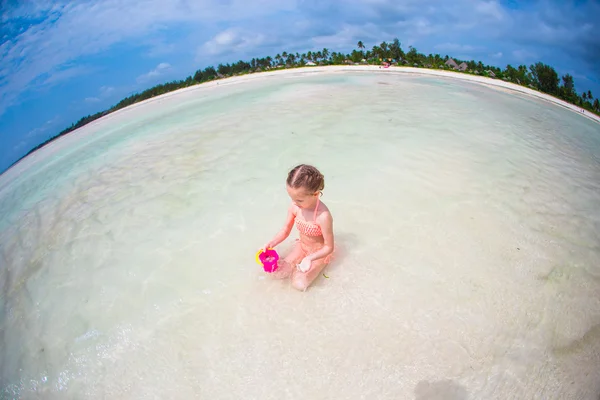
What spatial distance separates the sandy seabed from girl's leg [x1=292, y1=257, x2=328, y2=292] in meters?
0.12

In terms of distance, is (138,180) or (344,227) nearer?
(344,227)

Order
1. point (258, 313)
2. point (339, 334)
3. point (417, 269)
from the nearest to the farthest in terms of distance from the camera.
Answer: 1. point (339, 334)
2. point (258, 313)
3. point (417, 269)

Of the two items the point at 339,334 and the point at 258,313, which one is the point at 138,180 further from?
the point at 339,334

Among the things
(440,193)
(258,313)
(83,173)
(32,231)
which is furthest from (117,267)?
(83,173)

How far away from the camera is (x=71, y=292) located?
317 cm

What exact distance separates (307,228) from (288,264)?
15.0 inches

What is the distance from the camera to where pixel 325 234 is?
95.3 inches

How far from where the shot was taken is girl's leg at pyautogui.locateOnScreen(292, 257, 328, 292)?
2.56 metres

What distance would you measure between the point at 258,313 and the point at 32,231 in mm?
4228

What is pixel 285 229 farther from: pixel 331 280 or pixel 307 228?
pixel 331 280

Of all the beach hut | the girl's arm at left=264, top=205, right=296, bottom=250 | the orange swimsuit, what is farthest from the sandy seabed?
the beach hut

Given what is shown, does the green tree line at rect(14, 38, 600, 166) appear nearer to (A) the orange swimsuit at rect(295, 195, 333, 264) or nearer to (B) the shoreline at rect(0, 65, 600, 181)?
(B) the shoreline at rect(0, 65, 600, 181)

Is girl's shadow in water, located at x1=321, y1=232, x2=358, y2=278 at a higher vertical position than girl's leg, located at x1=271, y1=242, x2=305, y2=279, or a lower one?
lower

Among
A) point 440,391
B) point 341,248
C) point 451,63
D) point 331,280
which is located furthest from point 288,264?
point 451,63
